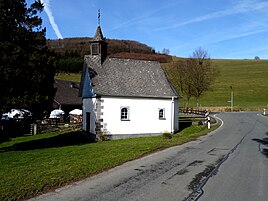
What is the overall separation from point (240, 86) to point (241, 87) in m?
0.99

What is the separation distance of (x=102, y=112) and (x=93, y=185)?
61.7 ft

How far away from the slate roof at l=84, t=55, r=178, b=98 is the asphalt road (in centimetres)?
1511

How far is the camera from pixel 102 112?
27594 millimetres

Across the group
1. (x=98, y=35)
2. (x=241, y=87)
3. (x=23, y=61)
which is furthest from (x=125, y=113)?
(x=241, y=87)

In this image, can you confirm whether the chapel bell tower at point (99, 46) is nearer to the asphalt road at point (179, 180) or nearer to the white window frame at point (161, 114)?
the white window frame at point (161, 114)

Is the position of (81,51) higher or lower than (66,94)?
higher

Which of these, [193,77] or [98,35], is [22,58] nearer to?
[98,35]

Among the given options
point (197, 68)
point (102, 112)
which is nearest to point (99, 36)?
point (102, 112)

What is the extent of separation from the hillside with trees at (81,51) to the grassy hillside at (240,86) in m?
3.76

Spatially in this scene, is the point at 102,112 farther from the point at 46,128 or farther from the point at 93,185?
the point at 93,185

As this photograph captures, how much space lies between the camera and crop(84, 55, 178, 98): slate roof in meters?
28.9

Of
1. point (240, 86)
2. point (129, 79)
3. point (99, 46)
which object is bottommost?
point (129, 79)

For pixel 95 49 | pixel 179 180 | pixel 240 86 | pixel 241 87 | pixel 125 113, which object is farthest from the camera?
pixel 240 86

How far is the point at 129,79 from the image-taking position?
30578mm
